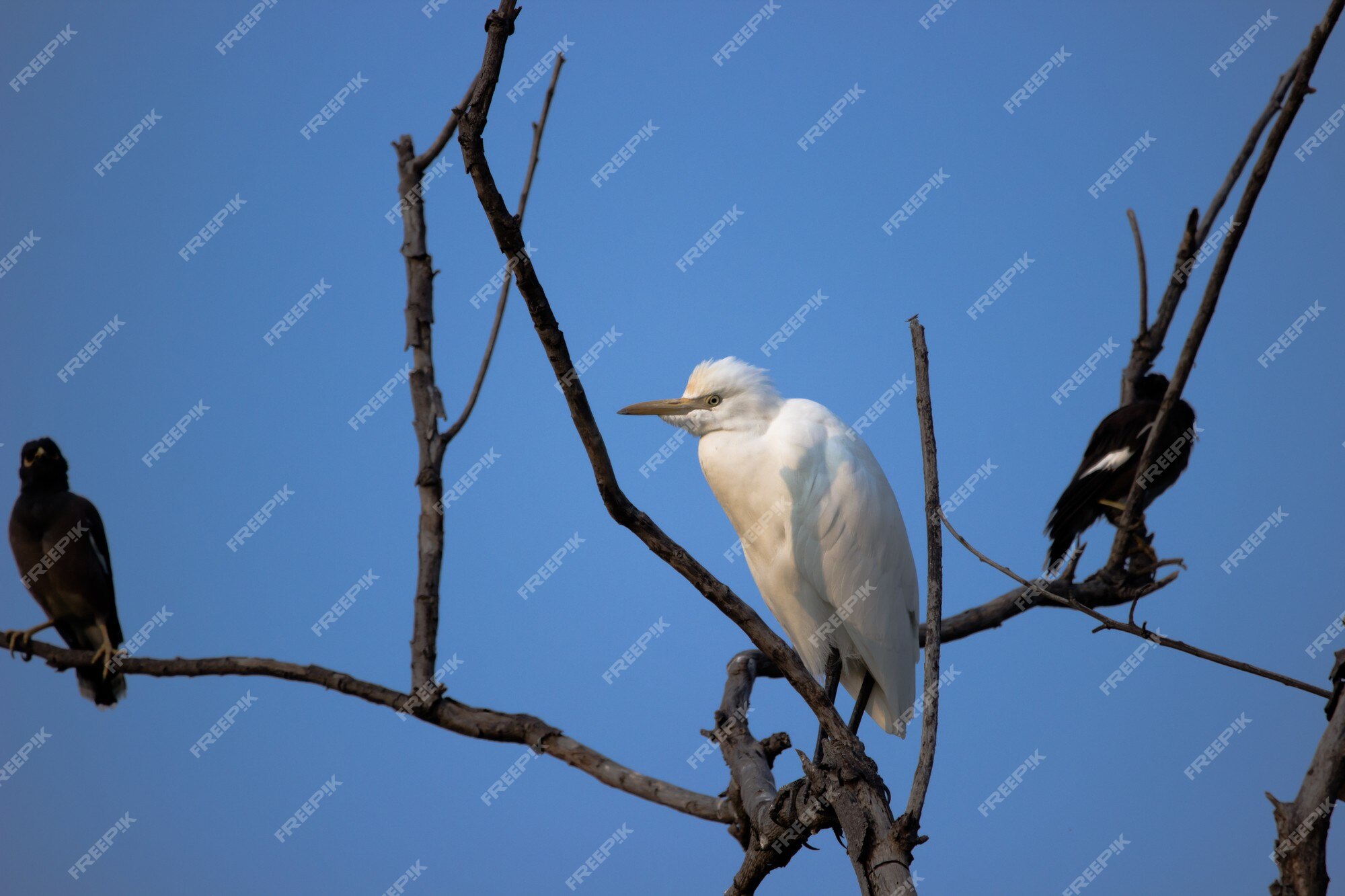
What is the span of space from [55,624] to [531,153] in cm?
389

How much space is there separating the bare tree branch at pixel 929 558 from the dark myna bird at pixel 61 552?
4646mm

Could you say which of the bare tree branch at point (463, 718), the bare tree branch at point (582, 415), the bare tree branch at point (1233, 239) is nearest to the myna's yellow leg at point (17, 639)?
the bare tree branch at point (463, 718)

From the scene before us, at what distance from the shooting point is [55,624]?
215 inches

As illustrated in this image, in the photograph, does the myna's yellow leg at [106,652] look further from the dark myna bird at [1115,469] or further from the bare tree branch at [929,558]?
the dark myna bird at [1115,469]

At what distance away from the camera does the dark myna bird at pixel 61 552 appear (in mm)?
5180

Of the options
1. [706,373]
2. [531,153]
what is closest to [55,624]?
[531,153]

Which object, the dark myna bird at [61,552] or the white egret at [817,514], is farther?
the dark myna bird at [61,552]

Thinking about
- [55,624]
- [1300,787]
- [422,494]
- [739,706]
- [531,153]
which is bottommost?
[1300,787]

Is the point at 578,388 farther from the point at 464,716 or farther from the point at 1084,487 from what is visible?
the point at 1084,487

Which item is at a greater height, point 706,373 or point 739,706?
point 706,373

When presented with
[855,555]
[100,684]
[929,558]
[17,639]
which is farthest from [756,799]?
[100,684]

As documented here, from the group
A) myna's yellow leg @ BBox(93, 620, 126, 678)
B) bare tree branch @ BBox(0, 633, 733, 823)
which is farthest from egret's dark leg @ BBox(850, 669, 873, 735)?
myna's yellow leg @ BBox(93, 620, 126, 678)

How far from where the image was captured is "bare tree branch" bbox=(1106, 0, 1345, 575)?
2.72 meters

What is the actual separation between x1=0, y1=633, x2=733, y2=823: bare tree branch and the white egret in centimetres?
83
